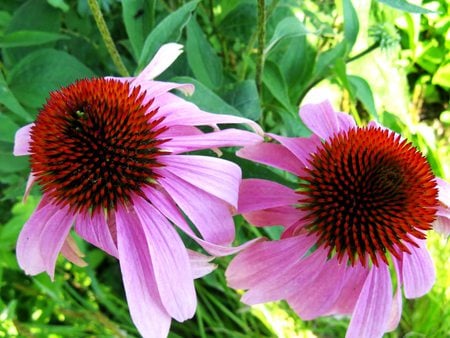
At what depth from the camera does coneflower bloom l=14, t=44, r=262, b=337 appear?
48 cm

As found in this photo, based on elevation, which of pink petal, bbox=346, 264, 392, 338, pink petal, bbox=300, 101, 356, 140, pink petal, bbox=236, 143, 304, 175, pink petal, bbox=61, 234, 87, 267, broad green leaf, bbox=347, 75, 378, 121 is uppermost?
pink petal, bbox=300, 101, 356, 140

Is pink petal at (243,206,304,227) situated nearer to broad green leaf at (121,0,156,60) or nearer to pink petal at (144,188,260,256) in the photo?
pink petal at (144,188,260,256)

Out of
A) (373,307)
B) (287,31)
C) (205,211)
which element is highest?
(287,31)

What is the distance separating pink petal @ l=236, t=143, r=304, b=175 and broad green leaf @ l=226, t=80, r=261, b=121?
0.13 m

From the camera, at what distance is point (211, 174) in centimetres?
49

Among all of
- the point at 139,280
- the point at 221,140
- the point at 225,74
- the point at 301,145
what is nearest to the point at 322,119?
the point at 301,145

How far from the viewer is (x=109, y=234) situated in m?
0.51

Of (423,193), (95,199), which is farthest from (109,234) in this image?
(423,193)

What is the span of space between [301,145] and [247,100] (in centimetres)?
14

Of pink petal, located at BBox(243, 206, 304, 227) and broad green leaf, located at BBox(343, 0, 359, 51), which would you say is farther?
broad green leaf, located at BBox(343, 0, 359, 51)

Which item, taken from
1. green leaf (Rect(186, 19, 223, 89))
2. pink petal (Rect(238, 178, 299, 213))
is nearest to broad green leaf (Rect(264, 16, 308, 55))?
green leaf (Rect(186, 19, 223, 89))

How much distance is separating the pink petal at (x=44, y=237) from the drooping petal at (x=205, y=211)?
0.12 metres

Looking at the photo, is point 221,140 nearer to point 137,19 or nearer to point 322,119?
point 322,119

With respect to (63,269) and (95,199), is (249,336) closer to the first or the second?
(63,269)
